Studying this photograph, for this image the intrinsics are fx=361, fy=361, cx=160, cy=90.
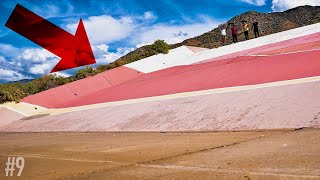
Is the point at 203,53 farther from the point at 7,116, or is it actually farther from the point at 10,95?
the point at 7,116

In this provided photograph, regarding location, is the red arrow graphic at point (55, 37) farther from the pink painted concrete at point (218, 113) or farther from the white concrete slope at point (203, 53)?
the white concrete slope at point (203, 53)

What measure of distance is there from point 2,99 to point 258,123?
21099mm

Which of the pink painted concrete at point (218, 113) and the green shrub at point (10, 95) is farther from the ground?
the green shrub at point (10, 95)

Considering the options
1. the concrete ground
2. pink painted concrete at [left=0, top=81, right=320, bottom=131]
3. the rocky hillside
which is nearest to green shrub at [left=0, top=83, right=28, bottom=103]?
pink painted concrete at [left=0, top=81, right=320, bottom=131]

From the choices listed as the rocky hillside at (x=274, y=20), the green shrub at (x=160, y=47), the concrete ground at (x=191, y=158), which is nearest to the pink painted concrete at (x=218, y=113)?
the concrete ground at (x=191, y=158)

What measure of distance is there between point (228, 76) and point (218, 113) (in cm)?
668

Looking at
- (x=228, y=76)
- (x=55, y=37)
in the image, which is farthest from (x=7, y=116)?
(x=55, y=37)

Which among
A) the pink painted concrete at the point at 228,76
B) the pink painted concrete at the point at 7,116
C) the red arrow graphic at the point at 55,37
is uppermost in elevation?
the red arrow graphic at the point at 55,37

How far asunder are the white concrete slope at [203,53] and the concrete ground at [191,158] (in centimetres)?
1940

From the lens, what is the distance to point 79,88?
88.9ft

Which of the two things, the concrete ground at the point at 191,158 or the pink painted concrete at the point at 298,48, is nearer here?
the concrete ground at the point at 191,158

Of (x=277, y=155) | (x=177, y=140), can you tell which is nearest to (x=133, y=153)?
(x=177, y=140)

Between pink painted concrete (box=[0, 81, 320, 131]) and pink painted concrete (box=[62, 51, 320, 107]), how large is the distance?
2.12m

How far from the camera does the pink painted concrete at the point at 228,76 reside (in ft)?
51.1
